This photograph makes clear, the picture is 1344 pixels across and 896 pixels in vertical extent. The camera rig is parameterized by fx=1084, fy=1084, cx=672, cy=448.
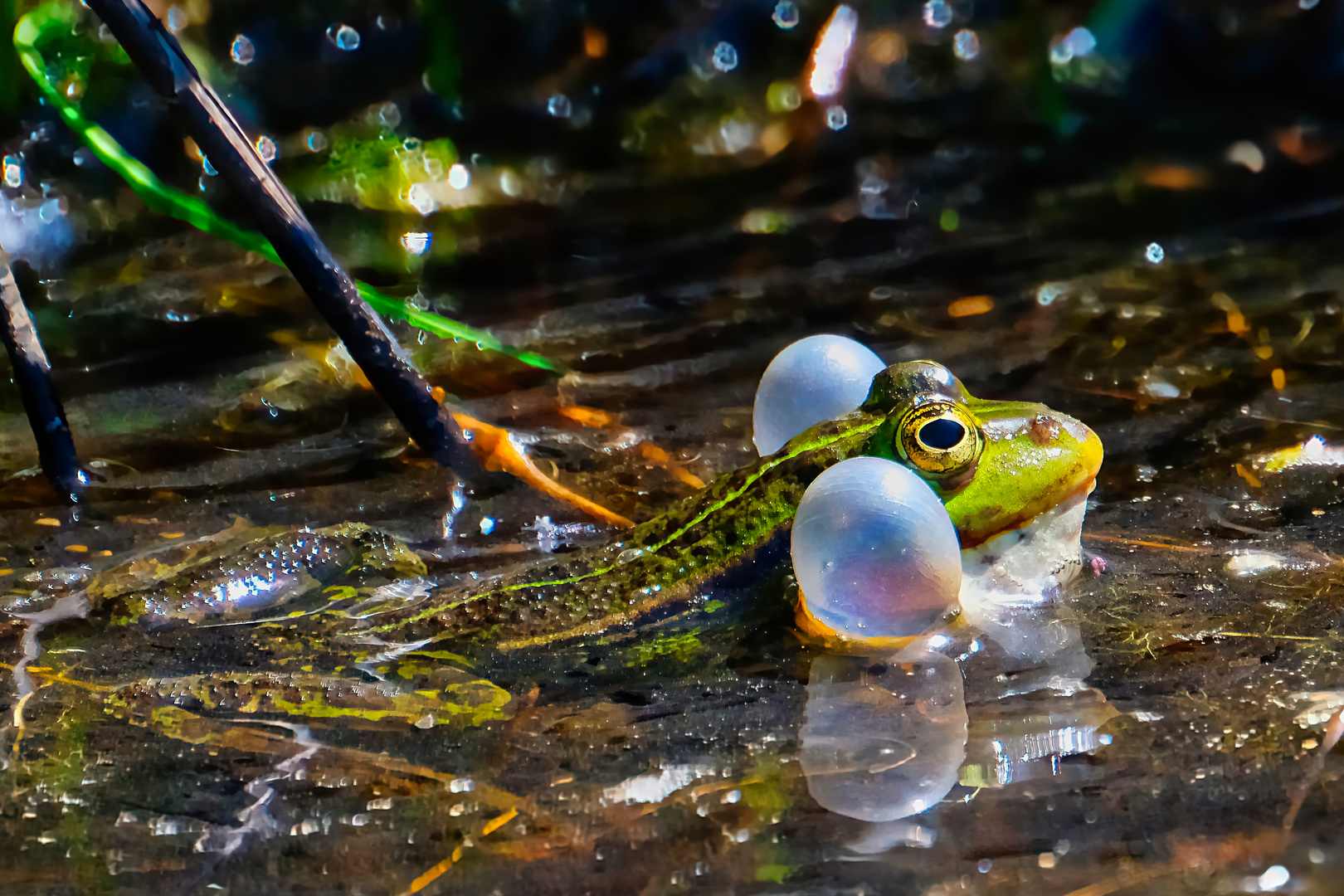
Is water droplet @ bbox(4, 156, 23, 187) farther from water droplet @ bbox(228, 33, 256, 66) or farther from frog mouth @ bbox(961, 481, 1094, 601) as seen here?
frog mouth @ bbox(961, 481, 1094, 601)

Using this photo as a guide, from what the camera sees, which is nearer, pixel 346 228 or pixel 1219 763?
pixel 1219 763

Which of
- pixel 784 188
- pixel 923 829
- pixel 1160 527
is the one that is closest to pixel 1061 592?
pixel 1160 527

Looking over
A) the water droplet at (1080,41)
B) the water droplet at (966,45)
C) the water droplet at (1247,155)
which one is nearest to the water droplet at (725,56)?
the water droplet at (966,45)

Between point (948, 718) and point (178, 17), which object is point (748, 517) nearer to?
point (948, 718)

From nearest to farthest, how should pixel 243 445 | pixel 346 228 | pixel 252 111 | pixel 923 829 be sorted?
pixel 923 829
pixel 243 445
pixel 346 228
pixel 252 111

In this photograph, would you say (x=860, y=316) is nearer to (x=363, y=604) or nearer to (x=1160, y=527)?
(x=1160, y=527)

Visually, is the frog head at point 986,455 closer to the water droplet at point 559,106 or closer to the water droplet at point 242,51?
the water droplet at point 559,106

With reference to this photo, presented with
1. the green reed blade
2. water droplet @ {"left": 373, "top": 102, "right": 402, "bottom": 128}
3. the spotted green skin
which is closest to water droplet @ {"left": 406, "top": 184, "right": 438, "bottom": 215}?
water droplet @ {"left": 373, "top": 102, "right": 402, "bottom": 128}
